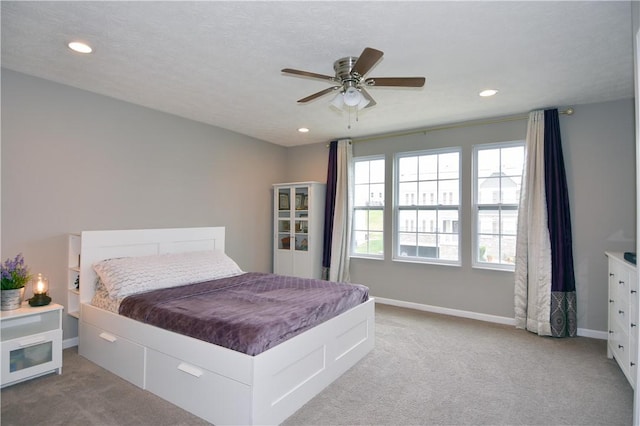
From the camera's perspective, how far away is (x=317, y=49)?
2.41m

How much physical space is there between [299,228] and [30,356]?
3363 mm

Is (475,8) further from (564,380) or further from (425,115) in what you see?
(564,380)

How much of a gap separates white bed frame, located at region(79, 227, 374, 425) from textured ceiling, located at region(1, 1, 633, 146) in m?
1.49

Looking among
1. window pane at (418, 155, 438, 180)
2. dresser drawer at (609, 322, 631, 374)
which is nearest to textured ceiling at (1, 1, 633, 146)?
window pane at (418, 155, 438, 180)

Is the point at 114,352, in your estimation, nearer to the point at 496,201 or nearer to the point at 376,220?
the point at 376,220

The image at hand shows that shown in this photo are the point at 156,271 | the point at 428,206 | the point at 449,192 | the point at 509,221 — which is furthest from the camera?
the point at 428,206

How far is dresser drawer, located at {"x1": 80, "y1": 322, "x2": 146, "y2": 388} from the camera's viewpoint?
2.47 meters

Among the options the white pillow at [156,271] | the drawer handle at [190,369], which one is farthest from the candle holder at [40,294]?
the drawer handle at [190,369]

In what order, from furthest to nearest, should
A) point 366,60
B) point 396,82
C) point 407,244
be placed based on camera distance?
1. point 407,244
2. point 396,82
3. point 366,60

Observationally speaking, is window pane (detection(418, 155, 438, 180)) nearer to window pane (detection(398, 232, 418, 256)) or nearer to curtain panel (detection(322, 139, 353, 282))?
window pane (detection(398, 232, 418, 256))

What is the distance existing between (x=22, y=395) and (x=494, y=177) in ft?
15.9

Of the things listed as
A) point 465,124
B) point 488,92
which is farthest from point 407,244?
point 488,92

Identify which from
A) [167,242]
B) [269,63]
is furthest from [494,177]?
[167,242]

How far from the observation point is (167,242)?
3.77 metres
